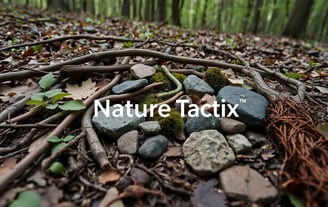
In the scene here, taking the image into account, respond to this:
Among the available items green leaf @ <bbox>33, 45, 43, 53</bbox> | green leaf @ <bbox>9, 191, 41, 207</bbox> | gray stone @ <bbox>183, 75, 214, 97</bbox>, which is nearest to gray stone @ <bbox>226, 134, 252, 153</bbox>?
gray stone @ <bbox>183, 75, 214, 97</bbox>

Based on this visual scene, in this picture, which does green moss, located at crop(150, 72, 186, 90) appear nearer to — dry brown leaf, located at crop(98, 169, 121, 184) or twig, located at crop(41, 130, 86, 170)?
twig, located at crop(41, 130, 86, 170)

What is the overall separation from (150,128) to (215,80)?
0.97m

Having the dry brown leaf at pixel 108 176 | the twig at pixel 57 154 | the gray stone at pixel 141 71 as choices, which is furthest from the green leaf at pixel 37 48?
the dry brown leaf at pixel 108 176

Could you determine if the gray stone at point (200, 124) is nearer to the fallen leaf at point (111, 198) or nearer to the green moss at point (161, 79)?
the green moss at point (161, 79)

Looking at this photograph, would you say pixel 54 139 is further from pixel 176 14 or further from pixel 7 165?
pixel 176 14

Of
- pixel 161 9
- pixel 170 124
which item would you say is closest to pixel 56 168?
pixel 170 124

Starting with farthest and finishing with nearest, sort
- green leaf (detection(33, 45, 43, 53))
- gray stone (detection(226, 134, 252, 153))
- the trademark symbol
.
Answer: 1. green leaf (detection(33, 45, 43, 53))
2. the trademark symbol
3. gray stone (detection(226, 134, 252, 153))

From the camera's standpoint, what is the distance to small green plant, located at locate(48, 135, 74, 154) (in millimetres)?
1615

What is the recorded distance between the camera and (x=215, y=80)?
7.97 ft

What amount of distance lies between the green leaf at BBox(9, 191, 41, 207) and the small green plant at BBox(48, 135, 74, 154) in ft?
1.10

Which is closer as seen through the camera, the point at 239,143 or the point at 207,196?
the point at 207,196

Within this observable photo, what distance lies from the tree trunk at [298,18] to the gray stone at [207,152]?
8596 mm

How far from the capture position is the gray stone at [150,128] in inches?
70.0

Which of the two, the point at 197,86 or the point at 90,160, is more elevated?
the point at 197,86
